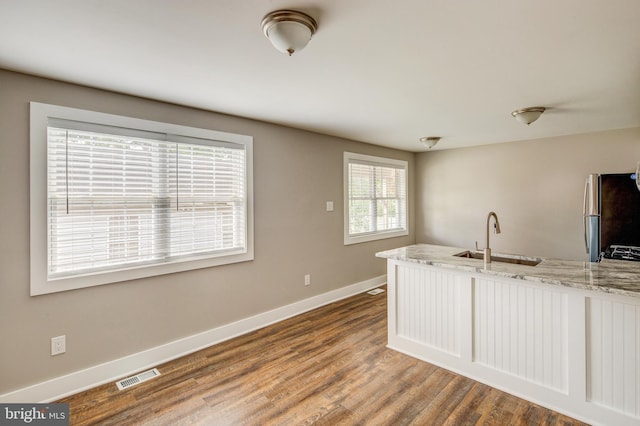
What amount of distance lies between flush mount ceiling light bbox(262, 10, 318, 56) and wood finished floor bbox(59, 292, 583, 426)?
2.20 m

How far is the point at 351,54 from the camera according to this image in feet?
6.28

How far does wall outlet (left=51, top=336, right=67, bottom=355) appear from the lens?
2279mm

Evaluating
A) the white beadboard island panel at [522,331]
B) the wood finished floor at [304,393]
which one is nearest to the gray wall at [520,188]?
the white beadboard island panel at [522,331]

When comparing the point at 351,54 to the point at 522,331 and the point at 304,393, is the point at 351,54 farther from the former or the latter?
the point at 304,393

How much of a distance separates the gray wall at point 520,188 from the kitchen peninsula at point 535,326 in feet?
7.59

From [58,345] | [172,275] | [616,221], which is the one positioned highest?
[616,221]

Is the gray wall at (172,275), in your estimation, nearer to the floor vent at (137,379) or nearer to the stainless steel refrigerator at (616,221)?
the floor vent at (137,379)

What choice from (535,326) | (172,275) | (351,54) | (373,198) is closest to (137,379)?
(172,275)

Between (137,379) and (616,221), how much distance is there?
4832 millimetres

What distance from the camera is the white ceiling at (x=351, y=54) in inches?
57.8

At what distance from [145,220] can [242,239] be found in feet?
3.16

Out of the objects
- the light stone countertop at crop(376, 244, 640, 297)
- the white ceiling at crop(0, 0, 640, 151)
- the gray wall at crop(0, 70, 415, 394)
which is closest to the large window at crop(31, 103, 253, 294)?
the gray wall at crop(0, 70, 415, 394)

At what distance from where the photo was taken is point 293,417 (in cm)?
205

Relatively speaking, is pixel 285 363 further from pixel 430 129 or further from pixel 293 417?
pixel 430 129
